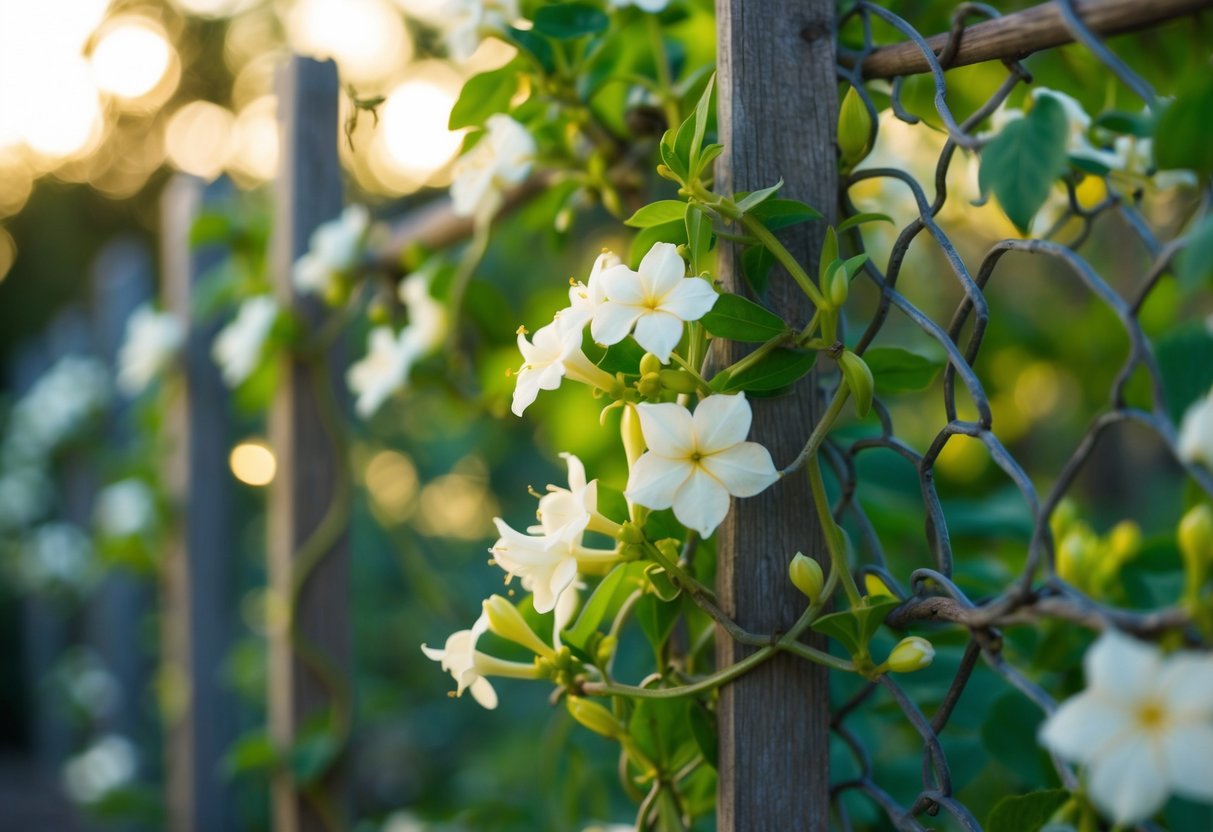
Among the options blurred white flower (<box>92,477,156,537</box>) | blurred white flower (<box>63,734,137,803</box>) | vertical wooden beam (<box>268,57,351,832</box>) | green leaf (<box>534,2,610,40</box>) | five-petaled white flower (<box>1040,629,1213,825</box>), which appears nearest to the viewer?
five-petaled white flower (<box>1040,629,1213,825</box>)

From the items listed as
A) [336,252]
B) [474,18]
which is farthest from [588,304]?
[336,252]

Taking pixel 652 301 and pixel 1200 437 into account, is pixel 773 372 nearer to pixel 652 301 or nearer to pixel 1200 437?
pixel 652 301

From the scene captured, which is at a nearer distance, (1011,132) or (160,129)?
(1011,132)

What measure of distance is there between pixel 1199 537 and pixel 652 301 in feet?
0.83

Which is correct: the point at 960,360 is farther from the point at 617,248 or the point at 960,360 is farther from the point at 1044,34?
the point at 617,248

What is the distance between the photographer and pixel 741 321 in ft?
1.64

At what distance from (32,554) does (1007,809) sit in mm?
4545

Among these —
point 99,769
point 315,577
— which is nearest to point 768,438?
point 315,577

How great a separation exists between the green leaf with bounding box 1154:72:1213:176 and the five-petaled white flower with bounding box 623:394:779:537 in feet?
0.65

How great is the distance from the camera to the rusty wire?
0.36 meters

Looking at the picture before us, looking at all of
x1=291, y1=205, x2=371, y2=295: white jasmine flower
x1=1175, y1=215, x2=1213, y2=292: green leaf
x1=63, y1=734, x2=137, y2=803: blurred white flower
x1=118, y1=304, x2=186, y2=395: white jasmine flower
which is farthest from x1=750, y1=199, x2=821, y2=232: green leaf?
x1=63, y1=734, x2=137, y2=803: blurred white flower

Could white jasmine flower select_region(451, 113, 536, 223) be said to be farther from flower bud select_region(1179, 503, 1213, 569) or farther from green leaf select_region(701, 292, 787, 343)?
flower bud select_region(1179, 503, 1213, 569)

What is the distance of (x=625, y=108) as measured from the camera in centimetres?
80

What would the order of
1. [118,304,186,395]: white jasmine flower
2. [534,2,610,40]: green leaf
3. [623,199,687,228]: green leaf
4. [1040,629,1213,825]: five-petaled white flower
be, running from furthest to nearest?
[118,304,186,395]: white jasmine flower → [534,2,610,40]: green leaf → [623,199,687,228]: green leaf → [1040,629,1213,825]: five-petaled white flower
